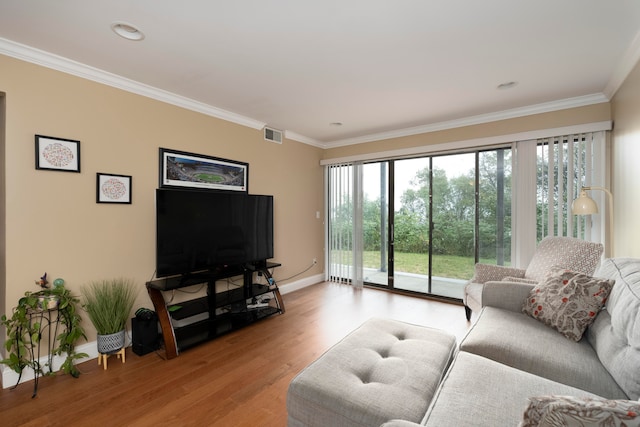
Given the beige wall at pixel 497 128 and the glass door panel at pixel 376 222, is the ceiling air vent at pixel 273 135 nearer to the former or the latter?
the beige wall at pixel 497 128

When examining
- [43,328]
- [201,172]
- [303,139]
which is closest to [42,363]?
[43,328]

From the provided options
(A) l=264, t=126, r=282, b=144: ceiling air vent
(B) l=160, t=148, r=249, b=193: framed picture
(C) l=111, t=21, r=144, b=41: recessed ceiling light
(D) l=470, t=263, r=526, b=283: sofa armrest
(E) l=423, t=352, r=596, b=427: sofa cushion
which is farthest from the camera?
(A) l=264, t=126, r=282, b=144: ceiling air vent

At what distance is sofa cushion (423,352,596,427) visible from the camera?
3.41ft

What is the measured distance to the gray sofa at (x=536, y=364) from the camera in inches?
43.2

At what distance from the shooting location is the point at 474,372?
131 centimetres

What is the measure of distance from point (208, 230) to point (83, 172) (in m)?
1.14

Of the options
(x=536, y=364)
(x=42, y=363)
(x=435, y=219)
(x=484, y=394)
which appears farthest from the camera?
(x=435, y=219)

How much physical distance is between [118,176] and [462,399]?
301cm

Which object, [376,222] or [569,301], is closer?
[569,301]

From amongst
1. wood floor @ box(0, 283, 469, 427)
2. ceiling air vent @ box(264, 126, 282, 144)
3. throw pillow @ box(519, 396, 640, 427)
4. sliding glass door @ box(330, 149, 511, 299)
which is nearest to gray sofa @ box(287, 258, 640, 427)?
throw pillow @ box(519, 396, 640, 427)

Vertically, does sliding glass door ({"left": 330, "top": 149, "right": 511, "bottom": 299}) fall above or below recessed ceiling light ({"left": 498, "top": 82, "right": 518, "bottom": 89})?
below

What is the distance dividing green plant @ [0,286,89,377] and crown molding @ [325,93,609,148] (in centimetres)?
401

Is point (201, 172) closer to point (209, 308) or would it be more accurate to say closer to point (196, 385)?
point (209, 308)

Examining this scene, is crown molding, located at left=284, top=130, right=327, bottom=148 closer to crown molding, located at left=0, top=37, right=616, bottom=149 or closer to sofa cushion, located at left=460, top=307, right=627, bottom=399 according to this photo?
crown molding, located at left=0, top=37, right=616, bottom=149
